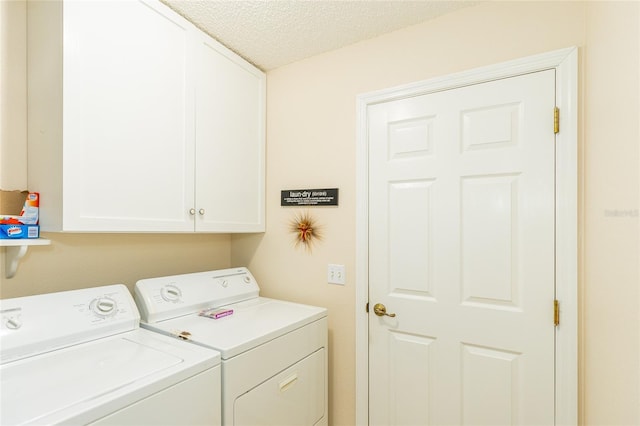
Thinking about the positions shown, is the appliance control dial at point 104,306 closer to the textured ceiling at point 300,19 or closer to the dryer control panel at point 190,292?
the dryer control panel at point 190,292

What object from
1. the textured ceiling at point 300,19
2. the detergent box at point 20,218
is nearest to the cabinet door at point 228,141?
the textured ceiling at point 300,19

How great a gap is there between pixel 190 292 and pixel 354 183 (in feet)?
3.41

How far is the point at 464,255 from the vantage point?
4.99ft

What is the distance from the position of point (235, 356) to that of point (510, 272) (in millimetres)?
1199

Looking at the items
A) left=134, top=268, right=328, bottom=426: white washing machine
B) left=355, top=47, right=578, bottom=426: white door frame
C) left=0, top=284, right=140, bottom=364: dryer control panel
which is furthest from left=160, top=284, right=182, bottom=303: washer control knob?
left=355, top=47, right=578, bottom=426: white door frame

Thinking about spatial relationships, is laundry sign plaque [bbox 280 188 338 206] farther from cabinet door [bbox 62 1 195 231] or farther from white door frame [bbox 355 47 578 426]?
white door frame [bbox 355 47 578 426]

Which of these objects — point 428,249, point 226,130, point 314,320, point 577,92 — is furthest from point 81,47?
point 577,92

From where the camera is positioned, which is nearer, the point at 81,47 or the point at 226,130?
the point at 81,47

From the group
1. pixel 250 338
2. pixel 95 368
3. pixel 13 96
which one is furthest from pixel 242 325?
pixel 13 96

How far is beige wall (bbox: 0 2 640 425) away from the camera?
2.78 ft

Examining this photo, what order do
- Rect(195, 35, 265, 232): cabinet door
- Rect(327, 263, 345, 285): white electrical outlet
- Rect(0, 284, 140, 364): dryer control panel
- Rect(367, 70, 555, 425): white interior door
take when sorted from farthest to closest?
1. Rect(327, 263, 345, 285): white electrical outlet
2. Rect(195, 35, 265, 232): cabinet door
3. Rect(367, 70, 555, 425): white interior door
4. Rect(0, 284, 140, 364): dryer control panel

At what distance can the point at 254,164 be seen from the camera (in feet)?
6.67

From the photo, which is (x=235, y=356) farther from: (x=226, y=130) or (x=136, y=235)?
(x=226, y=130)

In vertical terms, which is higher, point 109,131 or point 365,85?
point 365,85
